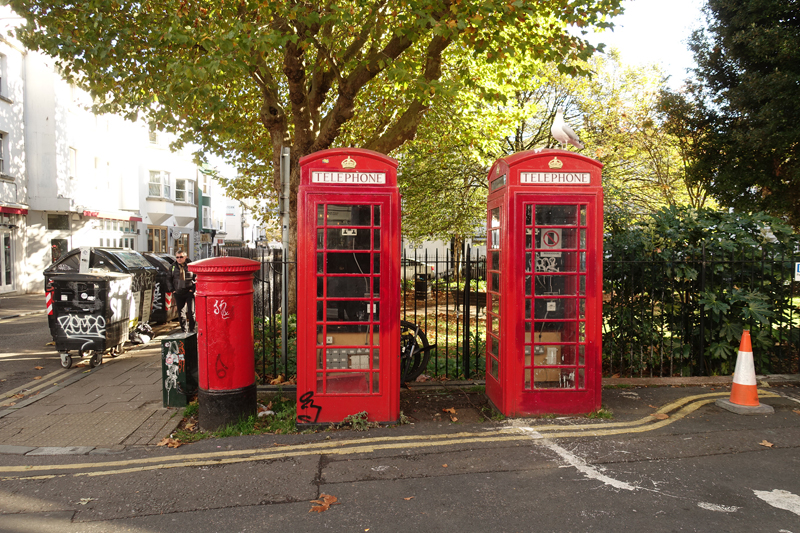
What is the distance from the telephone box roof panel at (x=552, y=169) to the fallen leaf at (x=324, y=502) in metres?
3.27

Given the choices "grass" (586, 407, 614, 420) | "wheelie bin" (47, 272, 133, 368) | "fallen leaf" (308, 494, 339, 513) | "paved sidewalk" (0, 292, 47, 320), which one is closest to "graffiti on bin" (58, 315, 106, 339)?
"wheelie bin" (47, 272, 133, 368)

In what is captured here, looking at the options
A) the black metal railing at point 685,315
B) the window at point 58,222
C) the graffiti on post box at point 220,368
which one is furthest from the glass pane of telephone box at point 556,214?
the window at point 58,222

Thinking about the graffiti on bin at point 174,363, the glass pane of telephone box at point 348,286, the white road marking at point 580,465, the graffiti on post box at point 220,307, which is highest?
the glass pane of telephone box at point 348,286

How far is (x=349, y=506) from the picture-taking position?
3.54 m

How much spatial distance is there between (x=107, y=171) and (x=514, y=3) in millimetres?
23358

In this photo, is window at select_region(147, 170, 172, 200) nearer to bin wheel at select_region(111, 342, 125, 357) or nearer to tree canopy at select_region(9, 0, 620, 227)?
→ tree canopy at select_region(9, 0, 620, 227)

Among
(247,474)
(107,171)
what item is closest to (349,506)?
(247,474)

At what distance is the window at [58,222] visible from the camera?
20250 millimetres

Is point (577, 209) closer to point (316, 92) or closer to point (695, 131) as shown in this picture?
point (316, 92)

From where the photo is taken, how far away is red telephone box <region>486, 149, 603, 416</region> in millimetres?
5105

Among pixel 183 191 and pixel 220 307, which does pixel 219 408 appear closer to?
pixel 220 307

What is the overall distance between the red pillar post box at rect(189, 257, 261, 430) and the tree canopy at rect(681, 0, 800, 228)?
9.86 metres

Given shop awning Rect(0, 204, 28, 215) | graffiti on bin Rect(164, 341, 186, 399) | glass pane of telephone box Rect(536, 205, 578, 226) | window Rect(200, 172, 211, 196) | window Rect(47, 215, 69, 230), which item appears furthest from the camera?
window Rect(200, 172, 211, 196)

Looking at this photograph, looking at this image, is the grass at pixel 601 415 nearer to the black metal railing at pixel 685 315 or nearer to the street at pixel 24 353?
the black metal railing at pixel 685 315
